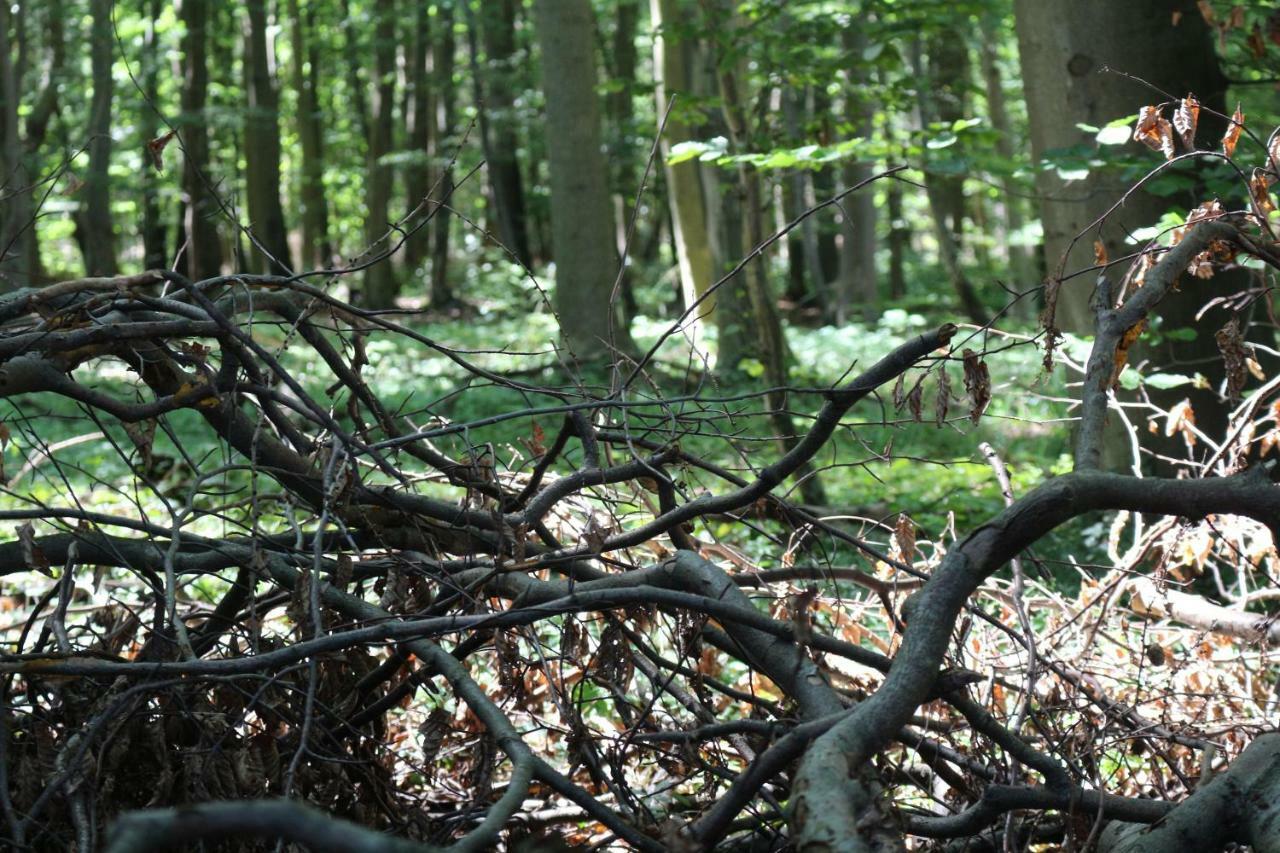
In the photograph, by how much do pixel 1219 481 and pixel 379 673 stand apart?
2.09 m

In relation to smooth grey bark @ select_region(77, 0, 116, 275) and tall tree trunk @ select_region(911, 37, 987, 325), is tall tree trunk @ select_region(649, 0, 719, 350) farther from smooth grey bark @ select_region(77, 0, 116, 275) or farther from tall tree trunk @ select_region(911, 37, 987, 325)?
smooth grey bark @ select_region(77, 0, 116, 275)

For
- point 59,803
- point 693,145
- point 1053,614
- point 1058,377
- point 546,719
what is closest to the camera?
point 59,803

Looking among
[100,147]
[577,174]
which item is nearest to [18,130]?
[100,147]

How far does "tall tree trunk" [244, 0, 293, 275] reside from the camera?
62.1 feet

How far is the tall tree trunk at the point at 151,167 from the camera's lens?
17427mm

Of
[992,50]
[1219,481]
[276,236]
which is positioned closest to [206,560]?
[1219,481]

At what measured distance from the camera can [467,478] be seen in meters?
3.24

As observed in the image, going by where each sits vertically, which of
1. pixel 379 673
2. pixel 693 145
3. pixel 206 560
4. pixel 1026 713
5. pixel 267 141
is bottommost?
pixel 1026 713

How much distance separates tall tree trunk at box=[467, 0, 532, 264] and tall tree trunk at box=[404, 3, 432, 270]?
966 mm

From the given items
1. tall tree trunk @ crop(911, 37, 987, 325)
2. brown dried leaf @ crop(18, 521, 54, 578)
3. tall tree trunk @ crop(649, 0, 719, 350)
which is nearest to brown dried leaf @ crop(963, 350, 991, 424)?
brown dried leaf @ crop(18, 521, 54, 578)

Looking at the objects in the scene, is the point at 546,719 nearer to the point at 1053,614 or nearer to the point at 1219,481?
the point at 1053,614

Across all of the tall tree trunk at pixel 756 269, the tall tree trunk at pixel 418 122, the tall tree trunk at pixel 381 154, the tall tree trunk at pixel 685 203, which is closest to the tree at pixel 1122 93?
the tall tree trunk at pixel 756 269

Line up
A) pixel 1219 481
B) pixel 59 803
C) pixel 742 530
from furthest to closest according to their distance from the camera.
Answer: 1. pixel 742 530
2. pixel 59 803
3. pixel 1219 481

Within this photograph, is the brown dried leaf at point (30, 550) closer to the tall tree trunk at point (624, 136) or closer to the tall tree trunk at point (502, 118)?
the tall tree trunk at point (502, 118)
